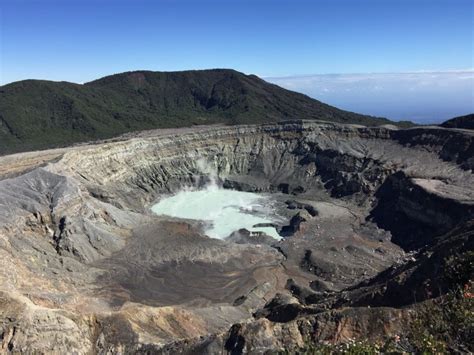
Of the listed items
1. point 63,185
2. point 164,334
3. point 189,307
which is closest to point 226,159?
point 63,185

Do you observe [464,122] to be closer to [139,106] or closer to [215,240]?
[215,240]

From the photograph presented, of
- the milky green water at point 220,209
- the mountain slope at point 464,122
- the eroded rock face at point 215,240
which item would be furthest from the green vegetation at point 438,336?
the mountain slope at point 464,122

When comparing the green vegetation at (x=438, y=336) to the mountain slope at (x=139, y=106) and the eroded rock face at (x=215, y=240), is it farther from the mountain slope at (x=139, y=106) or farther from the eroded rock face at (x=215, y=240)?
the mountain slope at (x=139, y=106)

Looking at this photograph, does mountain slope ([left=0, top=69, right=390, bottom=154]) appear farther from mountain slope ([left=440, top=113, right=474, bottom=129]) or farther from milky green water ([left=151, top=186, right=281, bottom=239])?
milky green water ([left=151, top=186, right=281, bottom=239])

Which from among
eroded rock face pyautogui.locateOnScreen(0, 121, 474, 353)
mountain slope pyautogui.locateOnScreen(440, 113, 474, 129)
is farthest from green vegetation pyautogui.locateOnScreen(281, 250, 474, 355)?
mountain slope pyautogui.locateOnScreen(440, 113, 474, 129)

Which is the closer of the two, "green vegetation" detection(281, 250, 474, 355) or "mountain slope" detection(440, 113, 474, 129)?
"green vegetation" detection(281, 250, 474, 355)
